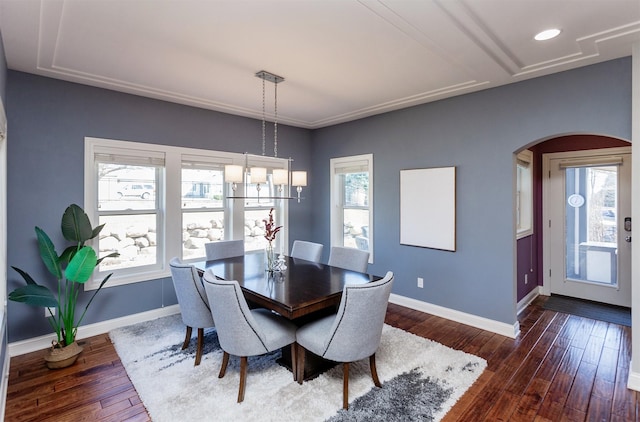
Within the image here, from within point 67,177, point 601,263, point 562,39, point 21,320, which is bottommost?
point 21,320

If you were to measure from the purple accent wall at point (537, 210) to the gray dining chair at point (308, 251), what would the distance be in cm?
264

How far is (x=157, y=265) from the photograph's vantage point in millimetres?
3939

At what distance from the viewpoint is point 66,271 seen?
2.72m

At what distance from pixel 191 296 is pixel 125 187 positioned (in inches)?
72.7

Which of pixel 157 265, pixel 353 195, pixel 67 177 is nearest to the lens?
pixel 67 177

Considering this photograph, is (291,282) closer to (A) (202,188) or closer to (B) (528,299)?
(A) (202,188)

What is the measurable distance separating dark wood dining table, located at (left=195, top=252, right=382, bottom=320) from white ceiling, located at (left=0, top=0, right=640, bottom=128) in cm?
194

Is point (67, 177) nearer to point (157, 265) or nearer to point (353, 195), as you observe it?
point (157, 265)

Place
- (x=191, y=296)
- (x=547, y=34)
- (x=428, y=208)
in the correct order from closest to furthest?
(x=547, y=34) → (x=191, y=296) → (x=428, y=208)

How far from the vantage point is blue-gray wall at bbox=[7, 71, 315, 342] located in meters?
3.01

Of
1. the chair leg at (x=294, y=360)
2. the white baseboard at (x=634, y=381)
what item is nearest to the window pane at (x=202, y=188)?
the chair leg at (x=294, y=360)

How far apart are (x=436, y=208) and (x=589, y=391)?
217cm

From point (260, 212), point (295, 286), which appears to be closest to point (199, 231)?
point (260, 212)

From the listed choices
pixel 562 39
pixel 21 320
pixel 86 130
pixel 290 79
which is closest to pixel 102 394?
pixel 21 320
